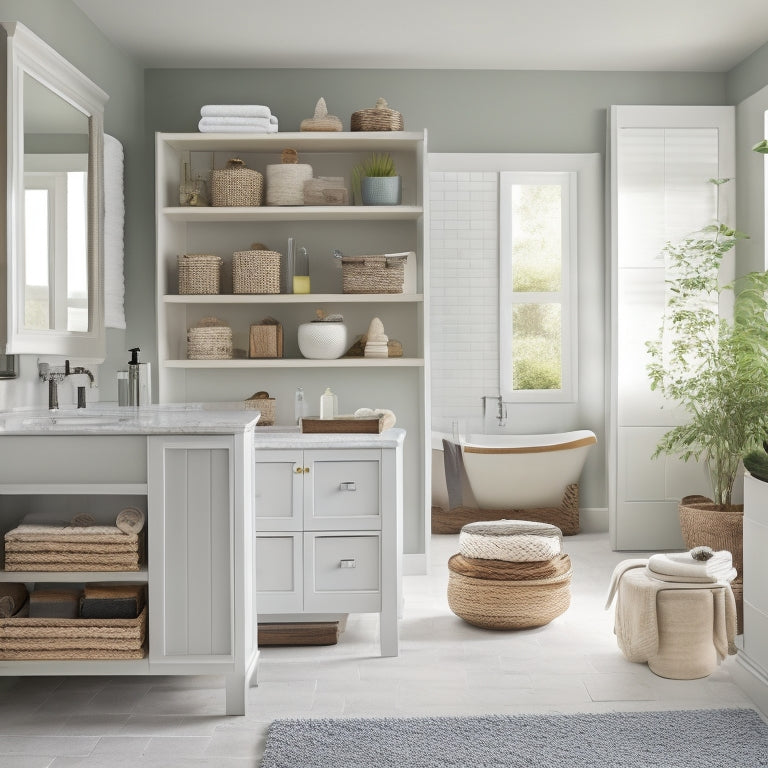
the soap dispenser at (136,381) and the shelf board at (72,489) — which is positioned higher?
the soap dispenser at (136,381)

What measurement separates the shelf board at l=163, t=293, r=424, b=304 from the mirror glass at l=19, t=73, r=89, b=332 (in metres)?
0.80

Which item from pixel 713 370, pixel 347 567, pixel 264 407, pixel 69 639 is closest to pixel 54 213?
pixel 264 407

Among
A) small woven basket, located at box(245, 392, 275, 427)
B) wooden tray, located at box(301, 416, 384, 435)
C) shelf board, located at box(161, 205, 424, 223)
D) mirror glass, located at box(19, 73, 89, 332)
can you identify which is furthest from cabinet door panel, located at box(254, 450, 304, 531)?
shelf board, located at box(161, 205, 424, 223)

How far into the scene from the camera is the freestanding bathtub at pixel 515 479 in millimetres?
5258

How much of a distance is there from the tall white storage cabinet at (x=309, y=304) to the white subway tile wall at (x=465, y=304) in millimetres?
951

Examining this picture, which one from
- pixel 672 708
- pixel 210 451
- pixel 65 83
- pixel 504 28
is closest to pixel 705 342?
pixel 504 28

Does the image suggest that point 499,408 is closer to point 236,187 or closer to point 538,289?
point 538,289

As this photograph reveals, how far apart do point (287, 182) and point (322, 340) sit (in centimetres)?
80

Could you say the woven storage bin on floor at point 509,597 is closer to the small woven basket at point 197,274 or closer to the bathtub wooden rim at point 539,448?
the bathtub wooden rim at point 539,448

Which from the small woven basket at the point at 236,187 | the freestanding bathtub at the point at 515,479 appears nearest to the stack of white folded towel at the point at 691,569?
the freestanding bathtub at the point at 515,479

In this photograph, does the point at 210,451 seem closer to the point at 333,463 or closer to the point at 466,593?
the point at 333,463

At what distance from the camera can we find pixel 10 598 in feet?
8.88

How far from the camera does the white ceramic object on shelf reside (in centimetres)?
432

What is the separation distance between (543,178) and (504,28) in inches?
51.3
